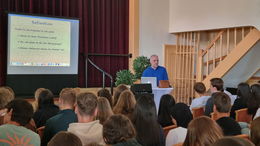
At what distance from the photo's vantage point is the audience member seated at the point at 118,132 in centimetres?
175

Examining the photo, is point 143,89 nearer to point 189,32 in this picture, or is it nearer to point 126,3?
point 126,3

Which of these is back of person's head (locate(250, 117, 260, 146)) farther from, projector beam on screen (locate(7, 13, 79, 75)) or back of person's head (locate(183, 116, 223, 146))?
projector beam on screen (locate(7, 13, 79, 75))

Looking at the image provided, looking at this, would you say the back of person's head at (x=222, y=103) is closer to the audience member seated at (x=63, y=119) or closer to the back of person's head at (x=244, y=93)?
the back of person's head at (x=244, y=93)

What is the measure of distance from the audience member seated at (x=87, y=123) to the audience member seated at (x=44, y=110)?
94 centimetres

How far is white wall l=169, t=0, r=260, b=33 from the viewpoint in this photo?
22.4 ft

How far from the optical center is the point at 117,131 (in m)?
1.75

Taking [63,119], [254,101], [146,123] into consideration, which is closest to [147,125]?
[146,123]

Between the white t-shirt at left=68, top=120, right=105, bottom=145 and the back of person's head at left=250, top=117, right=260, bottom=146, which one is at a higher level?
the back of person's head at left=250, top=117, right=260, bottom=146

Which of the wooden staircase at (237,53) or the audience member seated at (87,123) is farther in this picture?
the wooden staircase at (237,53)

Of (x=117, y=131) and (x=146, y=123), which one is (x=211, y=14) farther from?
(x=117, y=131)

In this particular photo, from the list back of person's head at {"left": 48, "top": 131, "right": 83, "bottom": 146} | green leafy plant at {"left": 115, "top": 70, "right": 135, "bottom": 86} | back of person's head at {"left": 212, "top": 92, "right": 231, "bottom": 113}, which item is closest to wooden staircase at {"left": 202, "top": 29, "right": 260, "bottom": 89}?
green leafy plant at {"left": 115, "top": 70, "right": 135, "bottom": 86}

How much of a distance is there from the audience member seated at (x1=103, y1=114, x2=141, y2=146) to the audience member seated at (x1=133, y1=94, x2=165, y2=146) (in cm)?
70

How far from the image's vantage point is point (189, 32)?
865 cm

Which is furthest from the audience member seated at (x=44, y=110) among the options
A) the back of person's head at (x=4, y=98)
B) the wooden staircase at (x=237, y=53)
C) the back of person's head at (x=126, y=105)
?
the wooden staircase at (x=237, y=53)
